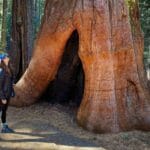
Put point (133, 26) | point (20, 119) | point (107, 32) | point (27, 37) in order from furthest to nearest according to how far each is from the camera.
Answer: point (27, 37)
point (133, 26)
point (20, 119)
point (107, 32)

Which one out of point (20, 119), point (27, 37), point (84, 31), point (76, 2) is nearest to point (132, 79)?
point (84, 31)

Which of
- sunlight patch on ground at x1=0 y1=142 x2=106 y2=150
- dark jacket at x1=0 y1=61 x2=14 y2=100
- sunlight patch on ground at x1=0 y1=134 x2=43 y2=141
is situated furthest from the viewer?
dark jacket at x1=0 y1=61 x2=14 y2=100

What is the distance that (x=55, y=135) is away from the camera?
8.37m

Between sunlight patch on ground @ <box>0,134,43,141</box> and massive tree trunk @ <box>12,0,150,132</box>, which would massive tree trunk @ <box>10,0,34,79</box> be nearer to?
massive tree trunk @ <box>12,0,150,132</box>

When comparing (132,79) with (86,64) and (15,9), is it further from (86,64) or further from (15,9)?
(15,9)

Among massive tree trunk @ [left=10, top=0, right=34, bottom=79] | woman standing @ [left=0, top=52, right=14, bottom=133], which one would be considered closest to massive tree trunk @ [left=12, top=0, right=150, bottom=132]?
woman standing @ [left=0, top=52, right=14, bottom=133]

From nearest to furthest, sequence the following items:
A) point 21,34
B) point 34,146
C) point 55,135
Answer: point 34,146, point 55,135, point 21,34

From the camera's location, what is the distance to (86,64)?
9.51 m

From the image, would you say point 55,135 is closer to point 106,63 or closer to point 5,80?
point 5,80

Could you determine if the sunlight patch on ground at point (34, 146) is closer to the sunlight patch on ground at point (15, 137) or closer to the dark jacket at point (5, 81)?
the sunlight patch on ground at point (15, 137)

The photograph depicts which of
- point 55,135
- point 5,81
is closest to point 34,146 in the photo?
point 55,135

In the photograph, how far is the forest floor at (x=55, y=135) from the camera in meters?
7.37

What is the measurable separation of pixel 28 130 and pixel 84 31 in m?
2.79

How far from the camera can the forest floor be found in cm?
737
